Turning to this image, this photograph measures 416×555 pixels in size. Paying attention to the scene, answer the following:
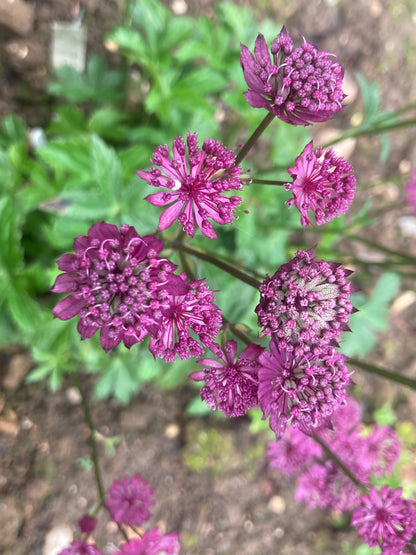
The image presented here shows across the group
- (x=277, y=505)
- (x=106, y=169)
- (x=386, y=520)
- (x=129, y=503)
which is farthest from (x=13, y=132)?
(x=277, y=505)

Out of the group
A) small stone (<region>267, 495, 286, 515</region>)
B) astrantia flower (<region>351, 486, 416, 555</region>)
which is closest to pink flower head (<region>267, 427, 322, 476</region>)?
astrantia flower (<region>351, 486, 416, 555</region>)

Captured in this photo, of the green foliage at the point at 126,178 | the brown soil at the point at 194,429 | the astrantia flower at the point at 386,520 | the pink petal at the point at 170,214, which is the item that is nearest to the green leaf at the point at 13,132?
the green foliage at the point at 126,178

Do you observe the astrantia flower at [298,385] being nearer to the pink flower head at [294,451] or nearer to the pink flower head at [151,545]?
the pink flower head at [294,451]

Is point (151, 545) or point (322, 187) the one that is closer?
point (322, 187)

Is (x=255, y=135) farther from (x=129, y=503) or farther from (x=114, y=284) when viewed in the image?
(x=129, y=503)

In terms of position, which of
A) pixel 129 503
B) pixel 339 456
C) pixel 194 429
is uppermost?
pixel 339 456

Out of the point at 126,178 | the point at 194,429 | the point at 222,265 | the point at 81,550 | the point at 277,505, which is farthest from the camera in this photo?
the point at 277,505
